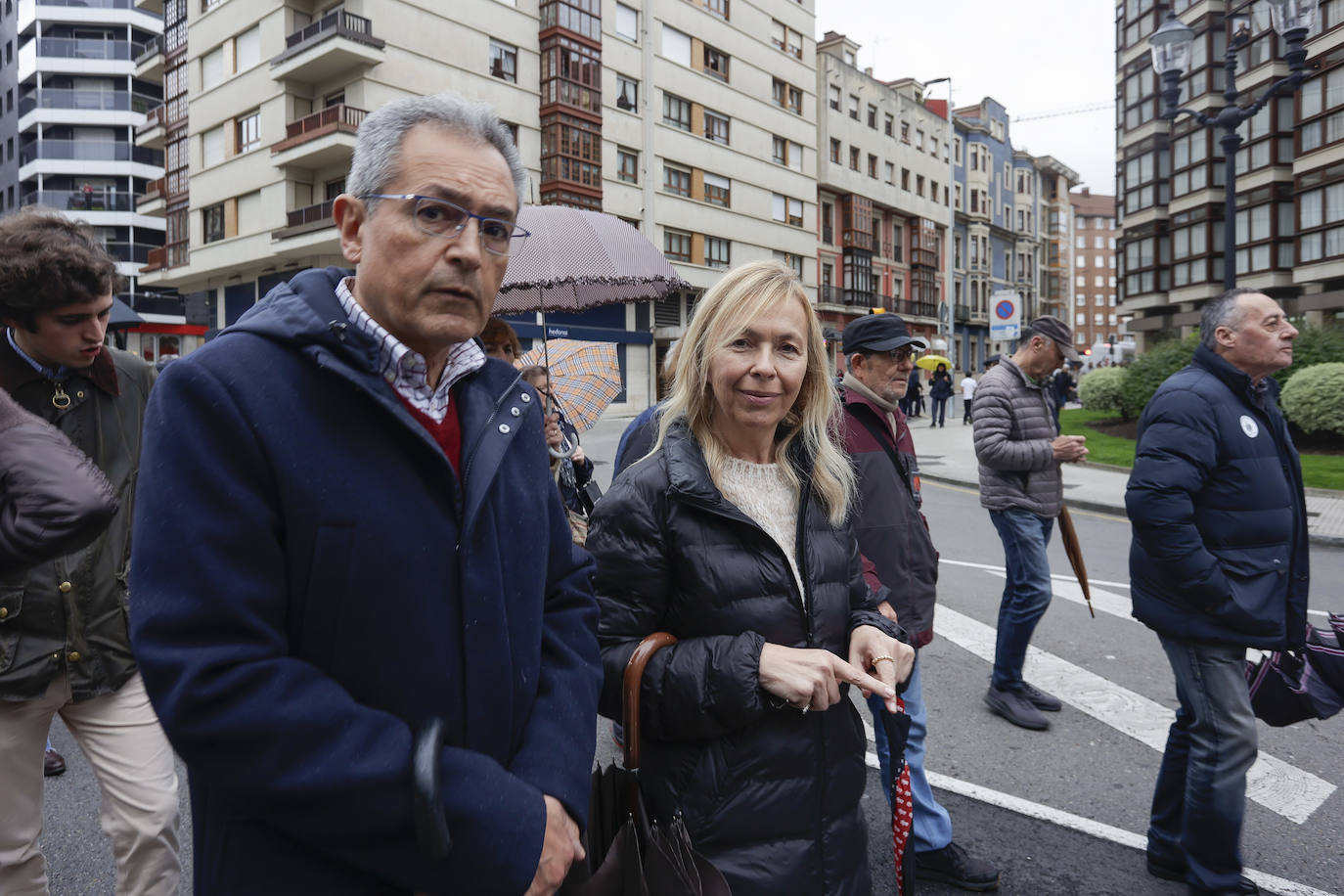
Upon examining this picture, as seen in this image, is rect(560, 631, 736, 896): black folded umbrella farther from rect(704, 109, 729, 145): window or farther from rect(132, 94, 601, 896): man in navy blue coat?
rect(704, 109, 729, 145): window

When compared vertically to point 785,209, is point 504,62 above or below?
above

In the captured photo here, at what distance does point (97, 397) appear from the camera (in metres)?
2.62

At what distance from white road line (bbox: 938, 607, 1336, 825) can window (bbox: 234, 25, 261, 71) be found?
33094 millimetres

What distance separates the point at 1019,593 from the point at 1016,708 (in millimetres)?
630

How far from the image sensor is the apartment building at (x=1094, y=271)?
140000 mm

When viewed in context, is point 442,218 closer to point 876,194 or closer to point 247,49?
point 247,49

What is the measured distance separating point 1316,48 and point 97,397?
3553 cm

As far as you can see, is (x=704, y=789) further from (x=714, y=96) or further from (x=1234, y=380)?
(x=714, y=96)

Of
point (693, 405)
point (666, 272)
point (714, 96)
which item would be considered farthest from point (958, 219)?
point (693, 405)

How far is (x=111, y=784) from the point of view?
8.04 ft

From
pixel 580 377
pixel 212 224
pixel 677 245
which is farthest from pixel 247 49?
pixel 580 377

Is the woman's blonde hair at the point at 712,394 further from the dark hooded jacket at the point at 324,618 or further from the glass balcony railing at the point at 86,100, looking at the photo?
the glass balcony railing at the point at 86,100

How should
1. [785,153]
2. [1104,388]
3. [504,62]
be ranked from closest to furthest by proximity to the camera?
1. [1104,388]
2. [504,62]
3. [785,153]

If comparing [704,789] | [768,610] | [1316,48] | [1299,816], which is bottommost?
[1299,816]
